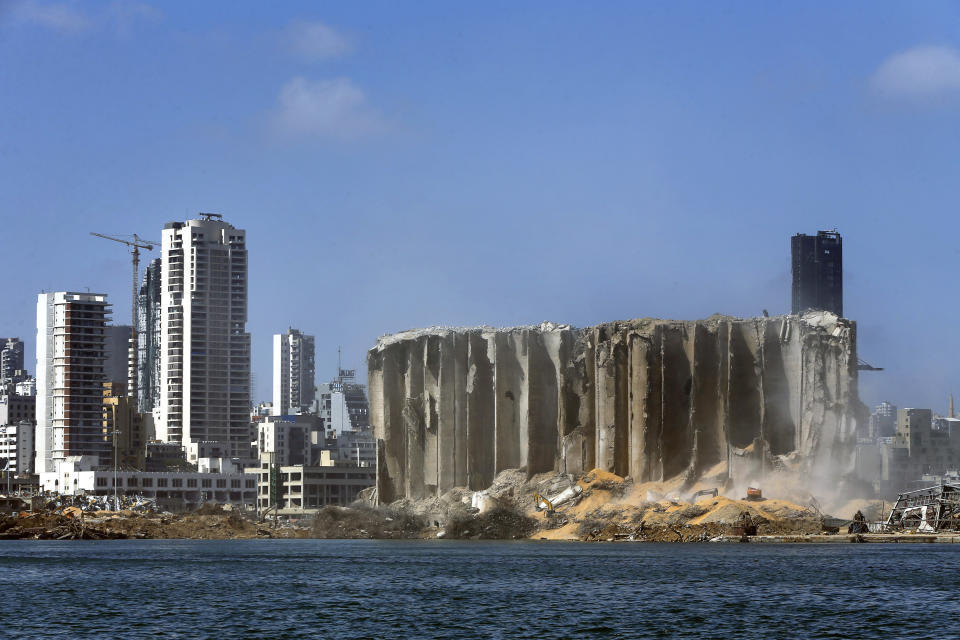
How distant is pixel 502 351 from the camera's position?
11606 centimetres

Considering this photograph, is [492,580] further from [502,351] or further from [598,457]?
[502,351]

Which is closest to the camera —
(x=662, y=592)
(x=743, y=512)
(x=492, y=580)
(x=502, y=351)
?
(x=662, y=592)

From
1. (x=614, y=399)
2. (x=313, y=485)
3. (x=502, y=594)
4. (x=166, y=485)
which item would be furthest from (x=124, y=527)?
(x=502, y=594)

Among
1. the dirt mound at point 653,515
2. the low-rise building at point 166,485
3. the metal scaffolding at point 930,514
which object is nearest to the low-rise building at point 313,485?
the low-rise building at point 166,485

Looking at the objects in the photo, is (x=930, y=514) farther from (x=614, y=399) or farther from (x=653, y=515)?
(x=614, y=399)

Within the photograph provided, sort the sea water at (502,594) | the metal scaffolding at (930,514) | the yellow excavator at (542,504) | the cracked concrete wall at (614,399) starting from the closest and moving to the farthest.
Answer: the sea water at (502,594) < the metal scaffolding at (930,514) < the cracked concrete wall at (614,399) < the yellow excavator at (542,504)

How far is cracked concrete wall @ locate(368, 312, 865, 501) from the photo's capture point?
334 ft

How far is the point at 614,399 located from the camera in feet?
356

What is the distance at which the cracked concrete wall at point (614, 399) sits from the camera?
101750 millimetres

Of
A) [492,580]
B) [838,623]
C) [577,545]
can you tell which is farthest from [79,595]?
[577,545]

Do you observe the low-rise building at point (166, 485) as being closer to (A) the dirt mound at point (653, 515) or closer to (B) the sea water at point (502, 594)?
(A) the dirt mound at point (653, 515)

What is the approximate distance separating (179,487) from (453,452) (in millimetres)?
74971

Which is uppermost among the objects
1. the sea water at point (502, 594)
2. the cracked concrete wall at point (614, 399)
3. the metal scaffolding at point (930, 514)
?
the cracked concrete wall at point (614, 399)

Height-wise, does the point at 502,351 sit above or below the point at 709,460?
above
